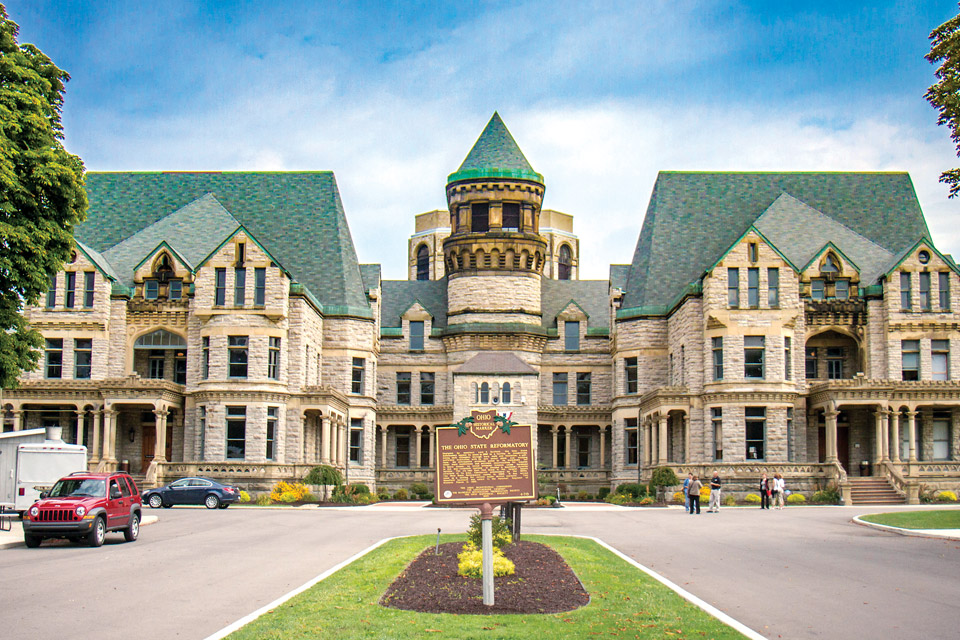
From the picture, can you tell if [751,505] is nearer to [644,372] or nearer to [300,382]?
[644,372]

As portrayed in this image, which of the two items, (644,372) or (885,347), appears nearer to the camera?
(885,347)

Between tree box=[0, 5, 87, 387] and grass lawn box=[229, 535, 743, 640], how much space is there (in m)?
19.0

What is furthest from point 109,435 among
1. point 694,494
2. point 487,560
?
point 487,560

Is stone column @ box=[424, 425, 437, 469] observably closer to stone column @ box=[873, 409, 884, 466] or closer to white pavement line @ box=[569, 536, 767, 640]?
stone column @ box=[873, 409, 884, 466]

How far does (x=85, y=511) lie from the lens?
971 inches

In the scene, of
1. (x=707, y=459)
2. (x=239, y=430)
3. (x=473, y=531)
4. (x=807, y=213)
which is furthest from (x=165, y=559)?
(x=807, y=213)

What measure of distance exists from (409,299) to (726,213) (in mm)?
21346

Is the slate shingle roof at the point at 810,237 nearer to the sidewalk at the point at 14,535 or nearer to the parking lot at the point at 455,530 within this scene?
the parking lot at the point at 455,530

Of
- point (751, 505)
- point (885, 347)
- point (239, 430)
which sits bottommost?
point (751, 505)

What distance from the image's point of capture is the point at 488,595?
14.2 meters

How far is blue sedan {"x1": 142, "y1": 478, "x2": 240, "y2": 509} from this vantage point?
142 ft

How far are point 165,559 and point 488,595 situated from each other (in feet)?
33.8

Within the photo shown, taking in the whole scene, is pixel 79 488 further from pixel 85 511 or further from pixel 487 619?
pixel 487 619

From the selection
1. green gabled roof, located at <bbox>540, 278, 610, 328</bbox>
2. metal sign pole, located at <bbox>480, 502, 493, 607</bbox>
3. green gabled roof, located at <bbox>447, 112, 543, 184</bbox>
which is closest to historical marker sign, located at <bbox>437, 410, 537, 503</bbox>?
metal sign pole, located at <bbox>480, 502, 493, 607</bbox>
